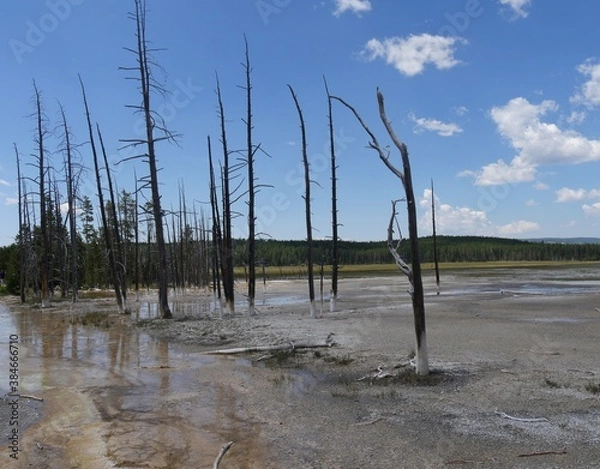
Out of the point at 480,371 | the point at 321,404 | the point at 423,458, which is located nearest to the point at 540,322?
the point at 480,371

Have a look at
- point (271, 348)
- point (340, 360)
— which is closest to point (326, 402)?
point (340, 360)

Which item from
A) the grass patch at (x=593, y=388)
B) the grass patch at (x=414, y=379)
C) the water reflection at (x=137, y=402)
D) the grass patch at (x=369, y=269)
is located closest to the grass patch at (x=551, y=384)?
the grass patch at (x=593, y=388)

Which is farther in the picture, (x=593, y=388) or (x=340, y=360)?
(x=340, y=360)

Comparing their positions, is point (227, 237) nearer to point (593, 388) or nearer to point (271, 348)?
point (271, 348)

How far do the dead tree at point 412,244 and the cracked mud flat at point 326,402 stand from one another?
0.60 m

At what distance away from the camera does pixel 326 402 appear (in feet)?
29.1

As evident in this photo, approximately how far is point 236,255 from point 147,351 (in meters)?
13.4

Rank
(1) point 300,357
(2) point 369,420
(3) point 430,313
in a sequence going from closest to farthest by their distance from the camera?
(2) point 369,420, (1) point 300,357, (3) point 430,313

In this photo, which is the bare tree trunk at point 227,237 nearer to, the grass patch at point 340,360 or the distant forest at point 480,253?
the grass patch at point 340,360

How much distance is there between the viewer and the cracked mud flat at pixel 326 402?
6.47m

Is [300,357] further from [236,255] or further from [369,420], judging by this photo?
[236,255]

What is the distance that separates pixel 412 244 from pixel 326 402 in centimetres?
355

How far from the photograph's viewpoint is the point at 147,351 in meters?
15.4

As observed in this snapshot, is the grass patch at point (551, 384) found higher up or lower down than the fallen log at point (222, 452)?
lower down
